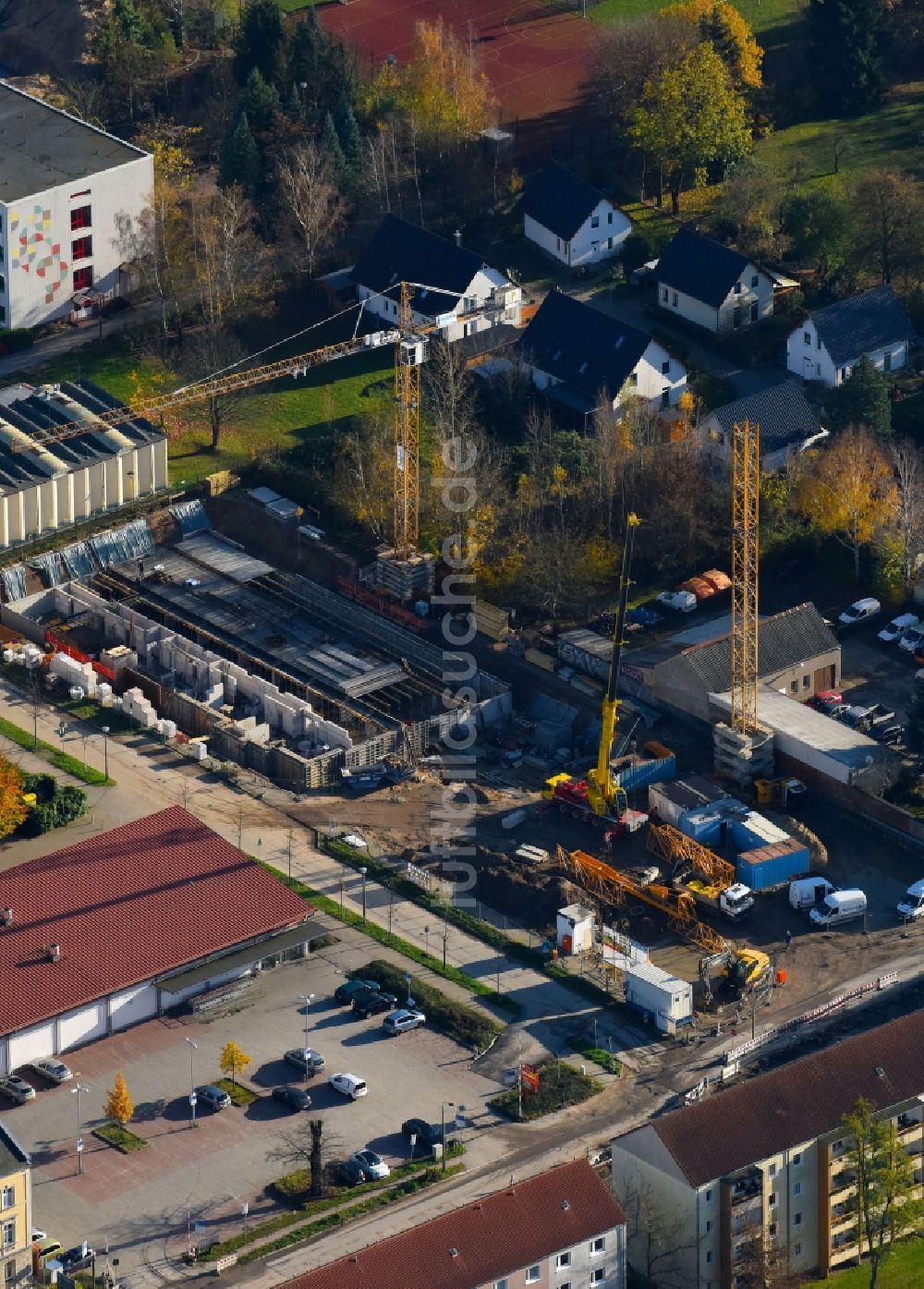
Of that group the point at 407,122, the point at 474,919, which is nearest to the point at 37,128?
the point at 407,122

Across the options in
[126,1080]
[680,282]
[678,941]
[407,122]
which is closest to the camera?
[126,1080]

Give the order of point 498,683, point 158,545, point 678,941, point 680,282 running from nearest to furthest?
1. point 678,941
2. point 498,683
3. point 158,545
4. point 680,282

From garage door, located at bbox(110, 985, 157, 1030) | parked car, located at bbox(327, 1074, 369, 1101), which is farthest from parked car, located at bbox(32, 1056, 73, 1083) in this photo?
parked car, located at bbox(327, 1074, 369, 1101)

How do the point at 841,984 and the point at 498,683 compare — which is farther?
the point at 498,683

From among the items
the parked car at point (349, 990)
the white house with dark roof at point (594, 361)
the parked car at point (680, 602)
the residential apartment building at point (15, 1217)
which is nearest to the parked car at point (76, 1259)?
the residential apartment building at point (15, 1217)

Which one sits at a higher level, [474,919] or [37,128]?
[37,128]

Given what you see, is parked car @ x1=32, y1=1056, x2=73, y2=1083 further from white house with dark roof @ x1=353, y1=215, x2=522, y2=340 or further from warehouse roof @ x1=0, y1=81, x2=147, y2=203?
warehouse roof @ x1=0, y1=81, x2=147, y2=203

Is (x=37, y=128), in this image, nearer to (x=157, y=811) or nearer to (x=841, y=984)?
(x=157, y=811)

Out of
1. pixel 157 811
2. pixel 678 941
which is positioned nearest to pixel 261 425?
pixel 157 811
